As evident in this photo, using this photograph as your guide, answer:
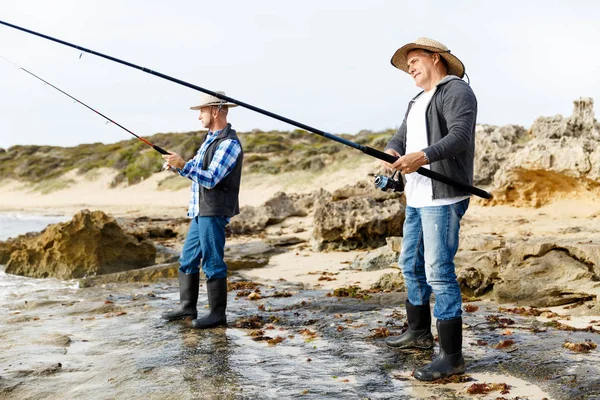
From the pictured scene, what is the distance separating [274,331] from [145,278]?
3957mm

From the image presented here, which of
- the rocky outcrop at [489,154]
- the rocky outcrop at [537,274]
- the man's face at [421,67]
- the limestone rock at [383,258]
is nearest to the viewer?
the man's face at [421,67]

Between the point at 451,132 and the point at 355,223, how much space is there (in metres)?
6.70

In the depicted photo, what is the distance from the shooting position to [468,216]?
43.2ft

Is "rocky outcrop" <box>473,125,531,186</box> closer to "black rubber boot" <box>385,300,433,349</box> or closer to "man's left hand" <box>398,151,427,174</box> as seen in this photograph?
"black rubber boot" <box>385,300,433,349</box>

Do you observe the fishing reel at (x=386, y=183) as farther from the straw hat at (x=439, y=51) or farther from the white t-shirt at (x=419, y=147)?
the straw hat at (x=439, y=51)

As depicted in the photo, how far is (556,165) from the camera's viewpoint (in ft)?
40.8

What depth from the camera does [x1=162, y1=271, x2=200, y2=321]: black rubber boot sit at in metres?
5.98

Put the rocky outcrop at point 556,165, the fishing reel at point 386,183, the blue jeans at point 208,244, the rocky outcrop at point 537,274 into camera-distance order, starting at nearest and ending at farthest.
A: the fishing reel at point 386,183 < the blue jeans at point 208,244 < the rocky outcrop at point 537,274 < the rocky outcrop at point 556,165

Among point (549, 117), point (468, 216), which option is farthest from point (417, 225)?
point (549, 117)

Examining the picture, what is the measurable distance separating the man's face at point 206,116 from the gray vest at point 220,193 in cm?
17

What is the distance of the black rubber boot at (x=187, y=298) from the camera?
19.6 feet

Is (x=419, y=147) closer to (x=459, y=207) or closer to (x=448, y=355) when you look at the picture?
(x=459, y=207)

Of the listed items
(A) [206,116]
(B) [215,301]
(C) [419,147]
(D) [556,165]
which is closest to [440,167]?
(C) [419,147]

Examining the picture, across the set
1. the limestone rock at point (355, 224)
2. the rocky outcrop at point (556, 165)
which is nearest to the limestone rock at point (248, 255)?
the limestone rock at point (355, 224)
